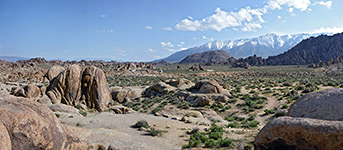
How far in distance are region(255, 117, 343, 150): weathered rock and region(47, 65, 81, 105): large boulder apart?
18604 millimetres

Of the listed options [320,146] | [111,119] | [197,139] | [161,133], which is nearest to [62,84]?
[111,119]

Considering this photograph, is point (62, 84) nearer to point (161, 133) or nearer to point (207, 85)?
point (161, 133)

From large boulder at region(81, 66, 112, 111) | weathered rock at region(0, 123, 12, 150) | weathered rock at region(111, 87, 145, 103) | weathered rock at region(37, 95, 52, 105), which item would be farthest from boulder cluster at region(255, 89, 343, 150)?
weathered rock at region(111, 87, 145, 103)

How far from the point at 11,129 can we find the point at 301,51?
514 ft

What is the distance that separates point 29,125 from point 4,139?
66cm

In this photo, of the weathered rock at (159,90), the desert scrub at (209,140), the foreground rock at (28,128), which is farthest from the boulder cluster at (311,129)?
the weathered rock at (159,90)

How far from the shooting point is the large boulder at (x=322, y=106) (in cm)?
626

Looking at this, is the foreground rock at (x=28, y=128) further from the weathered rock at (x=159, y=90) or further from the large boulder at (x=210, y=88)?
the weathered rock at (x=159, y=90)

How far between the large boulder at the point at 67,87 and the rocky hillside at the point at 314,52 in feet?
427

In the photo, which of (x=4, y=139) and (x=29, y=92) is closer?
(x=4, y=139)

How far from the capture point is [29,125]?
16.3 ft

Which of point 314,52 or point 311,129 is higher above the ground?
point 314,52

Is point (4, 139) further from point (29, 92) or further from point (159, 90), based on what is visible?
point (159, 90)

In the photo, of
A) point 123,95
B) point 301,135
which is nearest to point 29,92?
point 123,95
